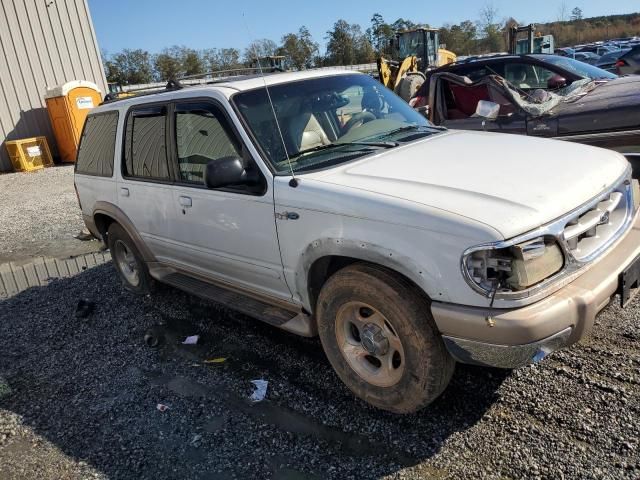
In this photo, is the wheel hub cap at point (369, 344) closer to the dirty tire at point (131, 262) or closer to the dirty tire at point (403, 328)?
the dirty tire at point (403, 328)

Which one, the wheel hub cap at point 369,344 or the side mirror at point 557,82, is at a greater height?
the side mirror at point 557,82

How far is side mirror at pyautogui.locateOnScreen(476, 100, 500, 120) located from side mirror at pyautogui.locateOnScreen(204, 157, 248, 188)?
4414 millimetres

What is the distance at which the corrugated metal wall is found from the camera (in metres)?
14.9

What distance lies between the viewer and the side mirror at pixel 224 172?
313 centimetres

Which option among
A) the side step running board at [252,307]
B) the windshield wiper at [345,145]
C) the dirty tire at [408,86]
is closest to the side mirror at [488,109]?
the windshield wiper at [345,145]

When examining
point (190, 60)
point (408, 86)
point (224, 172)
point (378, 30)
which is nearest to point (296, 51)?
point (408, 86)

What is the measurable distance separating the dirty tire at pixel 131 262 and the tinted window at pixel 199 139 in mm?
1473

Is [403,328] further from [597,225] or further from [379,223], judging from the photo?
[597,225]

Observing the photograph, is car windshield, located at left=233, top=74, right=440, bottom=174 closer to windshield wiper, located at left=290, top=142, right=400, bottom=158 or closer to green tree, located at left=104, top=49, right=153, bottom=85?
windshield wiper, located at left=290, top=142, right=400, bottom=158

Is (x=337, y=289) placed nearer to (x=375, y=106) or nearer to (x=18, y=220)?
(x=375, y=106)

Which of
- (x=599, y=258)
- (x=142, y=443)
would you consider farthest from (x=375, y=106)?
(x=142, y=443)

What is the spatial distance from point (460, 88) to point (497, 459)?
235 inches

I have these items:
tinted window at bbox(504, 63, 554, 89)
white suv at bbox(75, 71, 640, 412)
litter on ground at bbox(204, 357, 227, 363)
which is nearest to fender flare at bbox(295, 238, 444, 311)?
white suv at bbox(75, 71, 640, 412)

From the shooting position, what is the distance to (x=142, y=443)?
121 inches
